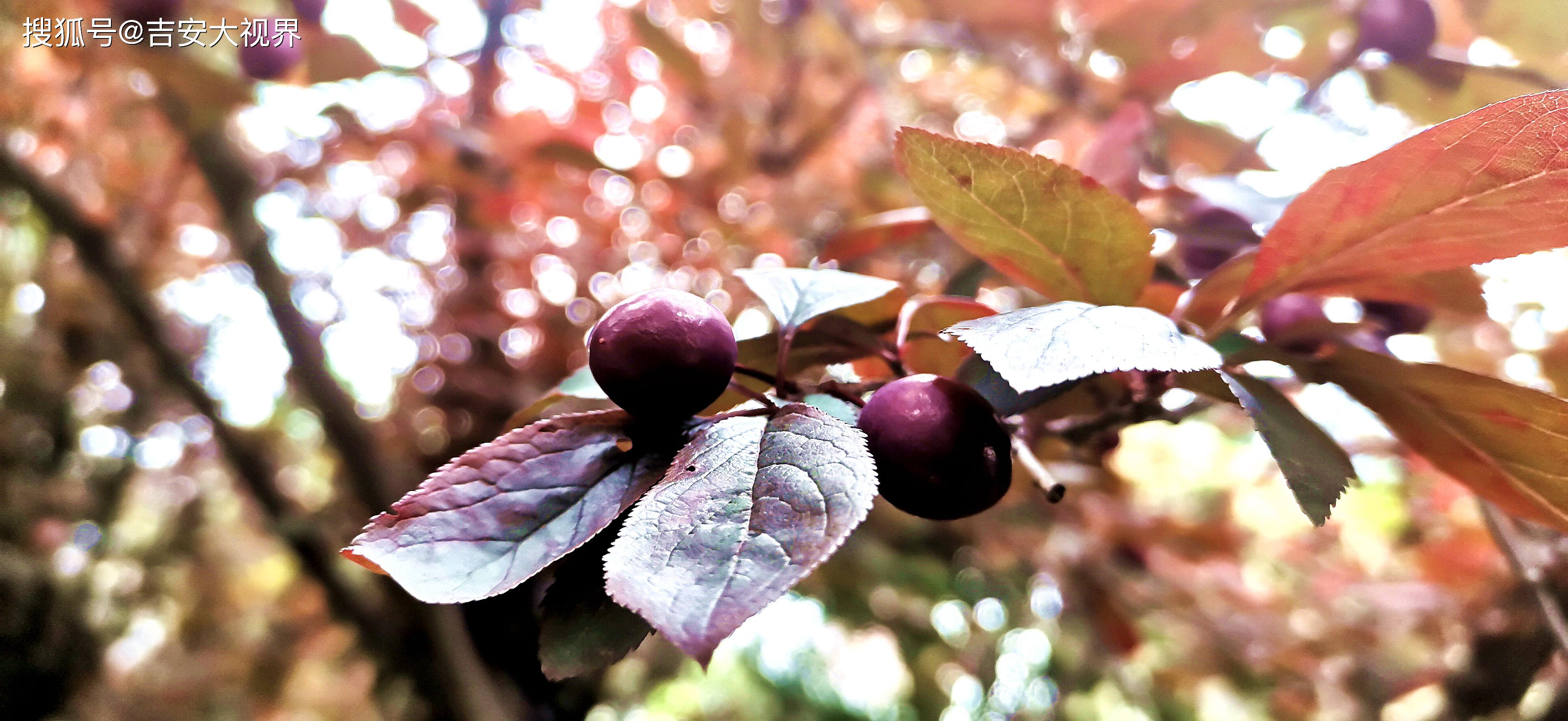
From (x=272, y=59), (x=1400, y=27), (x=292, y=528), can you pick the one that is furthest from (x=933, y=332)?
(x=292, y=528)

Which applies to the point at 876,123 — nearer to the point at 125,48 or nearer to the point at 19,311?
the point at 125,48

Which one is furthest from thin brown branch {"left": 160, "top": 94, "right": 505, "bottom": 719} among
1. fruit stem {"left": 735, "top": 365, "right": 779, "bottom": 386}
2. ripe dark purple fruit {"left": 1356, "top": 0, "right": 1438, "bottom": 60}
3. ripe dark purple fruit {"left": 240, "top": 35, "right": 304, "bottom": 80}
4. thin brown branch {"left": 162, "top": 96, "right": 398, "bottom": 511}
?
ripe dark purple fruit {"left": 1356, "top": 0, "right": 1438, "bottom": 60}

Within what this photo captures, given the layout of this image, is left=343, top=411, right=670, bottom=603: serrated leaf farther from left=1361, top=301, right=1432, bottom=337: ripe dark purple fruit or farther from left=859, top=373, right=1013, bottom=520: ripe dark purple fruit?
left=1361, top=301, right=1432, bottom=337: ripe dark purple fruit

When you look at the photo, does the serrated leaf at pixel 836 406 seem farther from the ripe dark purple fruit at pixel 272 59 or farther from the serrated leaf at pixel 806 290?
the ripe dark purple fruit at pixel 272 59

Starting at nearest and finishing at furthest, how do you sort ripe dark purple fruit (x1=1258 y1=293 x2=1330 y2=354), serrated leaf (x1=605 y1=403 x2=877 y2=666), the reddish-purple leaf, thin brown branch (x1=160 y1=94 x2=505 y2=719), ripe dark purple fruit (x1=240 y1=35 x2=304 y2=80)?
1. serrated leaf (x1=605 y1=403 x2=877 y2=666)
2. ripe dark purple fruit (x1=1258 y1=293 x2=1330 y2=354)
3. the reddish-purple leaf
4. ripe dark purple fruit (x1=240 y1=35 x2=304 y2=80)
5. thin brown branch (x1=160 y1=94 x2=505 y2=719)

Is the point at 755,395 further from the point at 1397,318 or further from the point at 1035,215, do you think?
the point at 1397,318
